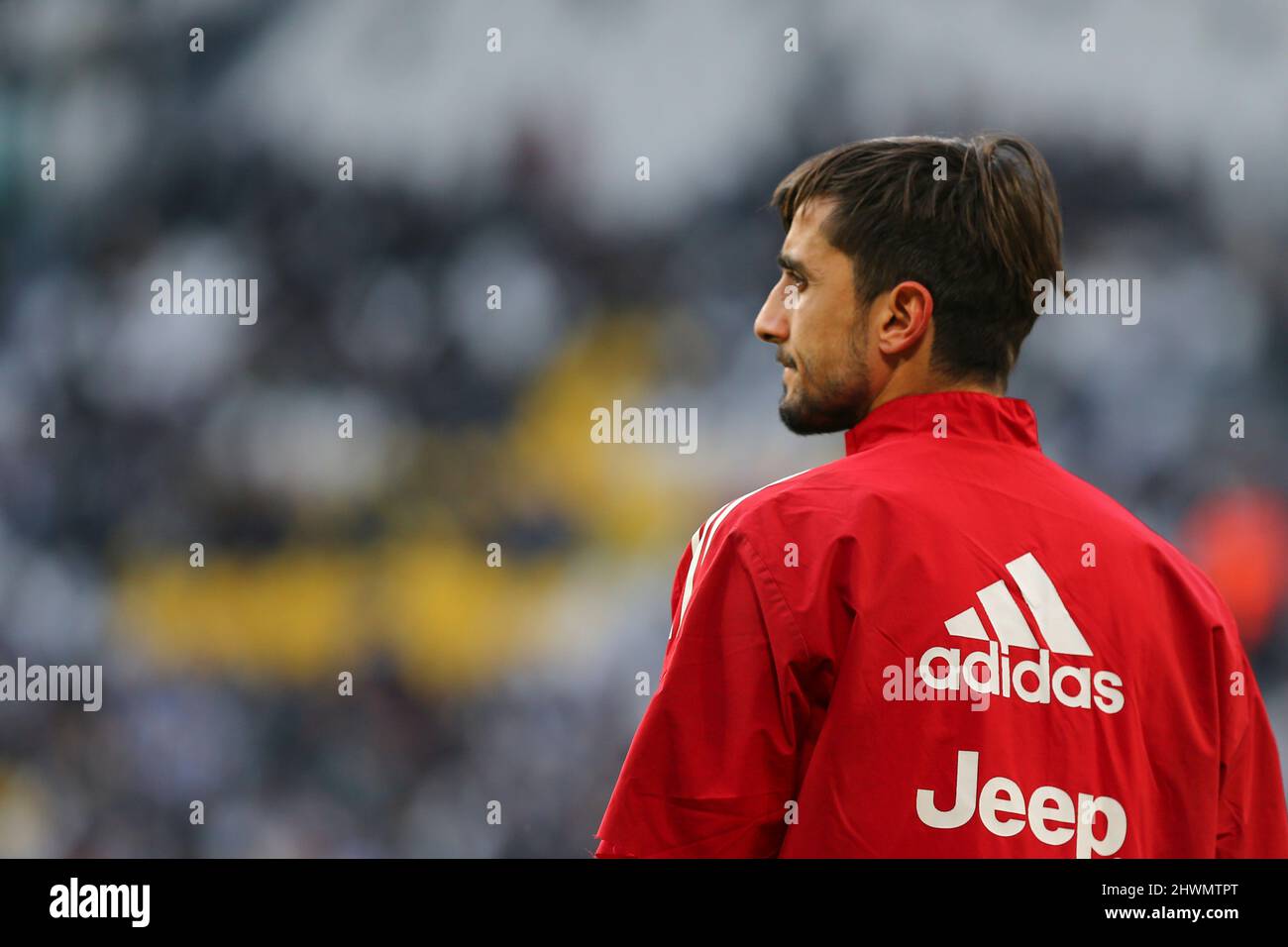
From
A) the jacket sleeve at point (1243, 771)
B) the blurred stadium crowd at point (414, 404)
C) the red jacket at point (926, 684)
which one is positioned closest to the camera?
the red jacket at point (926, 684)

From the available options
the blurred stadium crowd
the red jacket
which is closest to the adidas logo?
the red jacket

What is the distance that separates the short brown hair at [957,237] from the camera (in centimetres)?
107

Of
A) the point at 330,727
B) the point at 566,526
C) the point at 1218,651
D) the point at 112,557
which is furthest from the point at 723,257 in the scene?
the point at 1218,651

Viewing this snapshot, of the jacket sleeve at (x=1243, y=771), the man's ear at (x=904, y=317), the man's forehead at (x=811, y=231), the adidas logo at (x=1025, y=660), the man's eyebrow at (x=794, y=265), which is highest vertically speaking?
the man's forehead at (x=811, y=231)

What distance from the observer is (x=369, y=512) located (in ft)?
9.41

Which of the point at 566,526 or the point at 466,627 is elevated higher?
the point at 566,526

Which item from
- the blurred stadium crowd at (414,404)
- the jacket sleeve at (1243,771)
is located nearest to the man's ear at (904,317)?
the jacket sleeve at (1243,771)

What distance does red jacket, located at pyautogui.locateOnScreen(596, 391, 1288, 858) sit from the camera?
35.0 inches

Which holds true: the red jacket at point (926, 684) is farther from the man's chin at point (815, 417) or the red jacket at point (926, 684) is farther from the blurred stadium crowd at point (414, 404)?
the blurred stadium crowd at point (414, 404)

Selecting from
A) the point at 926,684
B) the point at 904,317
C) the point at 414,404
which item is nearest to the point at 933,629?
the point at 926,684
